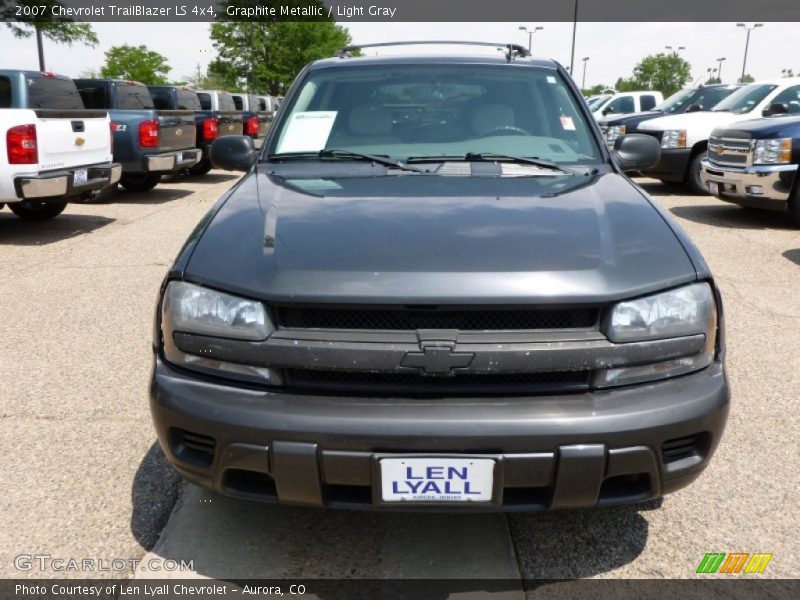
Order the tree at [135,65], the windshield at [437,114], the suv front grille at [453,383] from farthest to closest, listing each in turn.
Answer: the tree at [135,65], the windshield at [437,114], the suv front grille at [453,383]

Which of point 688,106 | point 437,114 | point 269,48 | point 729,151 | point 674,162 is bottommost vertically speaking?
point 674,162

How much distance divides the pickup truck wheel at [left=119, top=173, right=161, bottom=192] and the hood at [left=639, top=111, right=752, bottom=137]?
8.11m

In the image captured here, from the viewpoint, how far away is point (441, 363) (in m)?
2.01

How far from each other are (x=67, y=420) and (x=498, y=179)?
2.24m

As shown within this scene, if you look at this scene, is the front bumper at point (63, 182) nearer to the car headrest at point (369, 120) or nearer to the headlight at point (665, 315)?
the car headrest at point (369, 120)

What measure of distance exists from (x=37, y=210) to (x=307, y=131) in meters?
7.22

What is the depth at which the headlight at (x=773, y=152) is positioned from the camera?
333 inches

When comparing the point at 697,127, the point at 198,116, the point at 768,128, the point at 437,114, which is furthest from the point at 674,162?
the point at 437,114

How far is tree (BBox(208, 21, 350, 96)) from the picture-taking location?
1973 inches

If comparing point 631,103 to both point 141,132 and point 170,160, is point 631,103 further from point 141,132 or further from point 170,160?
point 141,132

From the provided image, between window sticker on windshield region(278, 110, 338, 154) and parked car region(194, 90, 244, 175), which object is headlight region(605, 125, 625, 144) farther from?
window sticker on windshield region(278, 110, 338, 154)

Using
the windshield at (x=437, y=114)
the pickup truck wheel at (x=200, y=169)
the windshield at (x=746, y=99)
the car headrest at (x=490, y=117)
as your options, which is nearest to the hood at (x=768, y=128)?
the windshield at (x=746, y=99)

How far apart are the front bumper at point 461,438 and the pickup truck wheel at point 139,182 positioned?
1104 cm

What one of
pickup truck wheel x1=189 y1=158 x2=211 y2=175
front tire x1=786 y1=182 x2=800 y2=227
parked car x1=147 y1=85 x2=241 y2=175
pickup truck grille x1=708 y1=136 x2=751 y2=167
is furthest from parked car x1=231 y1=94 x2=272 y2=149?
front tire x1=786 y1=182 x2=800 y2=227
